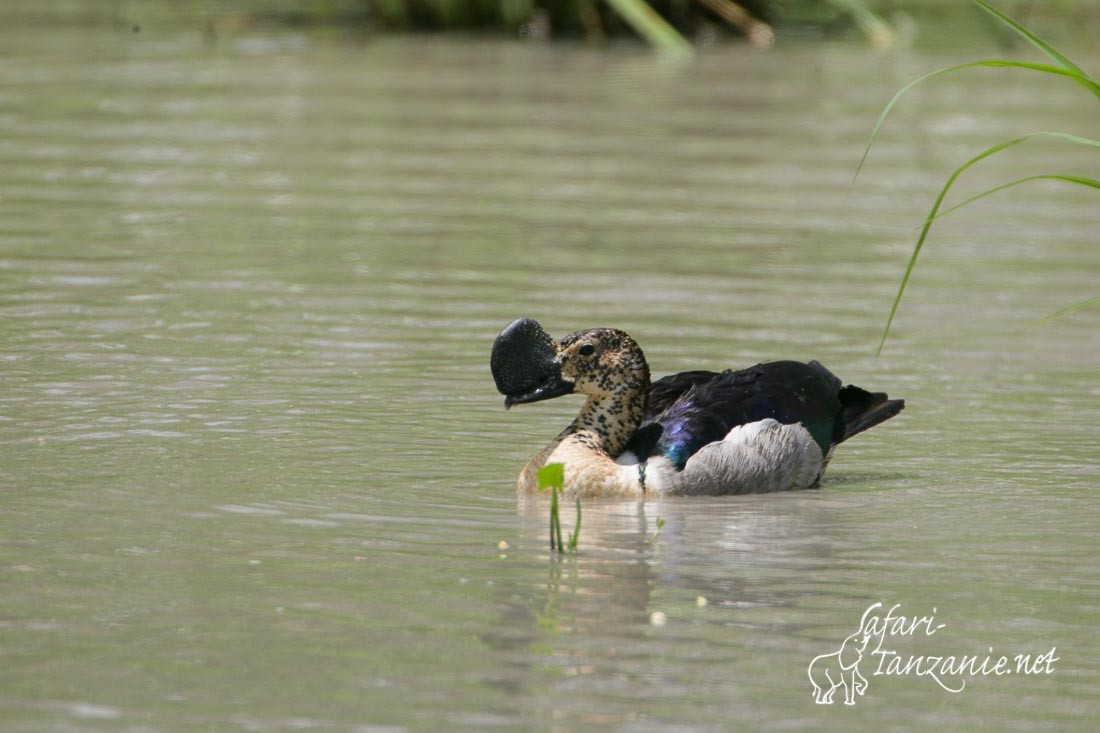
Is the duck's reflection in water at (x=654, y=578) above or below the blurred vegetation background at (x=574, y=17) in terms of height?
below

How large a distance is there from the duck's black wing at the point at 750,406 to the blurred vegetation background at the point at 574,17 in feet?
45.0

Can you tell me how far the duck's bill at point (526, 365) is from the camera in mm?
8195

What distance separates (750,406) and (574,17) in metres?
16.1

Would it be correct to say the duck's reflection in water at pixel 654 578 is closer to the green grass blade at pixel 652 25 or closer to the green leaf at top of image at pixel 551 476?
the green leaf at top of image at pixel 551 476

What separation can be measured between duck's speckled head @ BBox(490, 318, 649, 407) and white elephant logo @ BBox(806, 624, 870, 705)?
2.36 m

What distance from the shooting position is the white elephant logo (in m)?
5.81

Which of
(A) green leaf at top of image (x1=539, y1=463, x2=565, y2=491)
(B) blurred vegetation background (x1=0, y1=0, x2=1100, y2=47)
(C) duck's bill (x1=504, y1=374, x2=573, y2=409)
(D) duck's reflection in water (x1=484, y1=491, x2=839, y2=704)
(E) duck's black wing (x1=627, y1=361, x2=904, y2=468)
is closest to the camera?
(D) duck's reflection in water (x1=484, y1=491, x2=839, y2=704)

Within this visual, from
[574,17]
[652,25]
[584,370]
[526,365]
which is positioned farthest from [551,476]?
[574,17]

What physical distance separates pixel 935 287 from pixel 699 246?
1696mm

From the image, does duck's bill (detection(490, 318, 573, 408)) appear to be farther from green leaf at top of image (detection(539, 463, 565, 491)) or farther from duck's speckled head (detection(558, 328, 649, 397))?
green leaf at top of image (detection(539, 463, 565, 491))

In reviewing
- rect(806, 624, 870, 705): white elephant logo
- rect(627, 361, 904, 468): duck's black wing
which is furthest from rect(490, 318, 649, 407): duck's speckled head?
rect(806, 624, 870, 705): white elephant logo

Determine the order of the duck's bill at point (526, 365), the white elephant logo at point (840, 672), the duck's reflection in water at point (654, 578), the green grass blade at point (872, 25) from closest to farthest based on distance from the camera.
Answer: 1. the white elephant logo at point (840, 672)
2. the duck's reflection in water at point (654, 578)
3. the duck's bill at point (526, 365)
4. the green grass blade at point (872, 25)

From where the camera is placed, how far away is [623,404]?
8.48 metres

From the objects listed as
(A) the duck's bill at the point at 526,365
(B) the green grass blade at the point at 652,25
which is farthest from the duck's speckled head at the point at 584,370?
(B) the green grass blade at the point at 652,25
